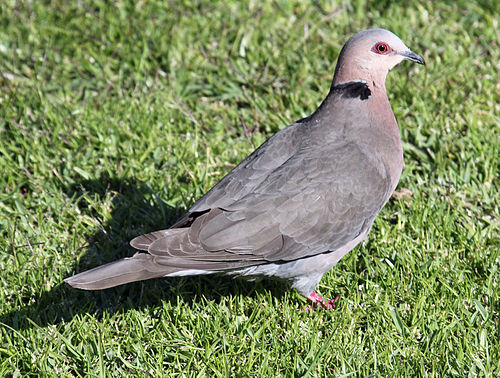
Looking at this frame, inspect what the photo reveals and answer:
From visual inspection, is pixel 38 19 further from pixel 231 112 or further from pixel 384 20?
pixel 384 20

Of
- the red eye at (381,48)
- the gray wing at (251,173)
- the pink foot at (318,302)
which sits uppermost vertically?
the red eye at (381,48)

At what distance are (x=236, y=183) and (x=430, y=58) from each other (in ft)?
9.18

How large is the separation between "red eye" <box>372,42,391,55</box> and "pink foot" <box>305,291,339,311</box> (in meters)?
1.50

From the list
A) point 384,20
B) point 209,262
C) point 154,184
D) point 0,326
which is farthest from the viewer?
point 384,20

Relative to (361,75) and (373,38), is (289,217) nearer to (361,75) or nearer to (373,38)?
(361,75)

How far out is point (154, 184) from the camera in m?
4.79

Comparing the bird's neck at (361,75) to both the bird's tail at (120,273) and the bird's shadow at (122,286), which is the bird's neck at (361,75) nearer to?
the bird's shadow at (122,286)

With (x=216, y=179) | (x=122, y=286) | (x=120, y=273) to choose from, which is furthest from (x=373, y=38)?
(x=122, y=286)

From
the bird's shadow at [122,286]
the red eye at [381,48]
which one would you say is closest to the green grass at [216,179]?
the bird's shadow at [122,286]

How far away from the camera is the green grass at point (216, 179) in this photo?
362cm

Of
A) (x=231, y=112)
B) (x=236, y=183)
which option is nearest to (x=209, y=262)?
(x=236, y=183)

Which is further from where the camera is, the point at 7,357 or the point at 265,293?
the point at 265,293

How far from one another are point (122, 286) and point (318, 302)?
121cm

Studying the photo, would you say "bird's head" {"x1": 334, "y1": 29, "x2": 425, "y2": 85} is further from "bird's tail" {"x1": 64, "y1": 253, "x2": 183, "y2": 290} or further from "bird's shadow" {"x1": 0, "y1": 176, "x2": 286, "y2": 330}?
"bird's tail" {"x1": 64, "y1": 253, "x2": 183, "y2": 290}
